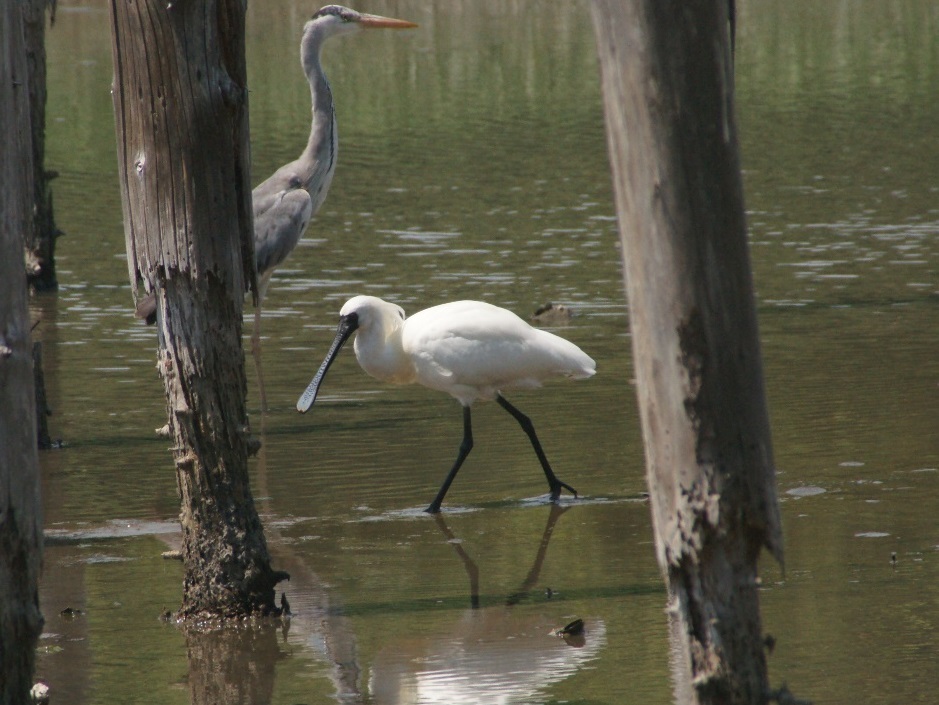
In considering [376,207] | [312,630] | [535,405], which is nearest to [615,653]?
[312,630]

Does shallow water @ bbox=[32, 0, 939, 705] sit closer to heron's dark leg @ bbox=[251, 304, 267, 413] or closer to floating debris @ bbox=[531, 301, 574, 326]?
heron's dark leg @ bbox=[251, 304, 267, 413]

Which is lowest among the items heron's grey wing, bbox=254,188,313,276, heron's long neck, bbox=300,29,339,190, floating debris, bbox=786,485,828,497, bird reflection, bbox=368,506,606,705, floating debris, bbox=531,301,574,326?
bird reflection, bbox=368,506,606,705

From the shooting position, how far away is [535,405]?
34.8 feet

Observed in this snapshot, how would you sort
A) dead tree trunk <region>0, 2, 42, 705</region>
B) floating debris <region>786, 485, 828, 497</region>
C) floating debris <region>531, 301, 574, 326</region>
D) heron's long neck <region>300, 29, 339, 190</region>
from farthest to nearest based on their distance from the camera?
floating debris <region>531, 301, 574, 326</region>, heron's long neck <region>300, 29, 339, 190</region>, floating debris <region>786, 485, 828, 497</region>, dead tree trunk <region>0, 2, 42, 705</region>

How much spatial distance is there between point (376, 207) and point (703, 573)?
16.2 meters

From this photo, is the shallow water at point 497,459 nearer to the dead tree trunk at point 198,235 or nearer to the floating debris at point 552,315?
the floating debris at point 552,315

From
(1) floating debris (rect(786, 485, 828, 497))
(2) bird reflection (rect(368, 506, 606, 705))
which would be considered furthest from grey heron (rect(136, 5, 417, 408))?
(2) bird reflection (rect(368, 506, 606, 705))

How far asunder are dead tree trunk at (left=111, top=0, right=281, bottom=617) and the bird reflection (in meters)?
0.78

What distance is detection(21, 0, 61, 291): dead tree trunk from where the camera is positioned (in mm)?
12664

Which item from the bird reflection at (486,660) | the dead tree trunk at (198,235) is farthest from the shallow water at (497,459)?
the dead tree trunk at (198,235)

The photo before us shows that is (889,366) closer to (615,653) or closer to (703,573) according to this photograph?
(615,653)

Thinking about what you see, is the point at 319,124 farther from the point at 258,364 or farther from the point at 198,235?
the point at 198,235

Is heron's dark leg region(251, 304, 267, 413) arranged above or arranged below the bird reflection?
above

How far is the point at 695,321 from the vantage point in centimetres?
381
